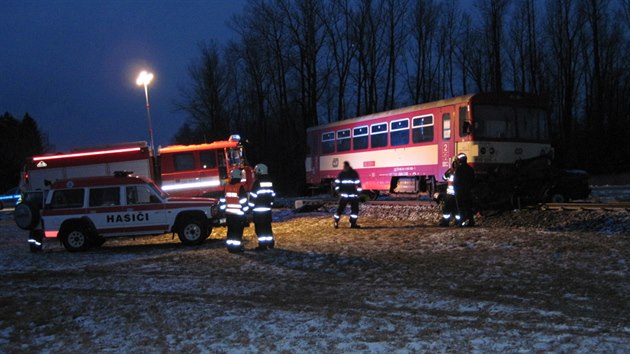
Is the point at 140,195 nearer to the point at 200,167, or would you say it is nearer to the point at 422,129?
the point at 200,167

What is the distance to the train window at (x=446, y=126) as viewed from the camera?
18.2m

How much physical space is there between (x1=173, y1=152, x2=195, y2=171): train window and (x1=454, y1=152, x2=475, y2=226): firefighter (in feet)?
33.9

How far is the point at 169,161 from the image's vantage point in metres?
20.5

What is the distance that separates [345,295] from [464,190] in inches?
271

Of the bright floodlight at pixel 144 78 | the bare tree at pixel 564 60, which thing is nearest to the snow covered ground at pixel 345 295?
the bright floodlight at pixel 144 78

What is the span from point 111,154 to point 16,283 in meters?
10.1

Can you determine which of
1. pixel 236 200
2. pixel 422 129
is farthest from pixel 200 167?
pixel 236 200

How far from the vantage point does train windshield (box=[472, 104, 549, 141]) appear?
17.1 metres

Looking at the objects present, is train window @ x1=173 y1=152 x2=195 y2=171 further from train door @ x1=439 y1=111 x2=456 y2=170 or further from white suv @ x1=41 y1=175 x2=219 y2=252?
train door @ x1=439 y1=111 x2=456 y2=170

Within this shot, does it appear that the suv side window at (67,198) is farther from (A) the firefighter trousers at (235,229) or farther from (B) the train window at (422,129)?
(B) the train window at (422,129)

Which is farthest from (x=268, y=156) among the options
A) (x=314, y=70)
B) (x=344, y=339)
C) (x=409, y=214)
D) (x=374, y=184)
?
(x=344, y=339)

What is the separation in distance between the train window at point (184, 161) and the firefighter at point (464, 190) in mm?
10326

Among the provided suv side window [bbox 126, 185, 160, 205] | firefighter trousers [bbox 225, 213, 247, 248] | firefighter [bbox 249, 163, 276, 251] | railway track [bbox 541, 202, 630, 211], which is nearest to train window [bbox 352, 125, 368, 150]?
railway track [bbox 541, 202, 630, 211]

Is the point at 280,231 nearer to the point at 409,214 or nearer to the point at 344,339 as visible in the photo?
the point at 409,214
